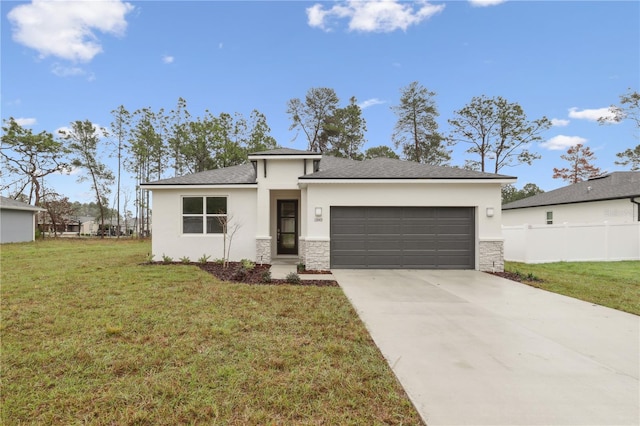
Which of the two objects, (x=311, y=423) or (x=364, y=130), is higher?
(x=364, y=130)

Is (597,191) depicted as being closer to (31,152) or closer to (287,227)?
(287,227)

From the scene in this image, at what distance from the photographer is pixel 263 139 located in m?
26.7

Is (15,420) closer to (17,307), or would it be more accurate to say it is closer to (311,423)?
(311,423)

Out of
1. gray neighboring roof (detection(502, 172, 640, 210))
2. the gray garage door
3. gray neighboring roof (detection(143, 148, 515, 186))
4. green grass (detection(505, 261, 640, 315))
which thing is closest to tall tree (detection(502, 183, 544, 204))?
gray neighboring roof (detection(502, 172, 640, 210))

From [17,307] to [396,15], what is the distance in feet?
48.2

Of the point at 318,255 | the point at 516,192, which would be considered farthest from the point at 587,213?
the point at 516,192

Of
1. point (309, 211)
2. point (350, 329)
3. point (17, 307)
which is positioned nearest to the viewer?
point (350, 329)

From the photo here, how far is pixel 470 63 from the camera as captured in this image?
14086 mm

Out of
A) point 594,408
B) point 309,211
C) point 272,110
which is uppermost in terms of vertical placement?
point 272,110

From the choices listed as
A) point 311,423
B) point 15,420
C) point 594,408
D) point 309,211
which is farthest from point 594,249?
point 15,420

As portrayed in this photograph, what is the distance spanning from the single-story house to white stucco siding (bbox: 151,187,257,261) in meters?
15.2

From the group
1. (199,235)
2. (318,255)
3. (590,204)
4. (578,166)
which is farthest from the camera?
(578,166)

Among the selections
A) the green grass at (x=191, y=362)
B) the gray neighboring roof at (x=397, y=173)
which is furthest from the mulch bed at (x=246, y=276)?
the gray neighboring roof at (x=397, y=173)

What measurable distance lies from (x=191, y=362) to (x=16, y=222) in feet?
92.9
